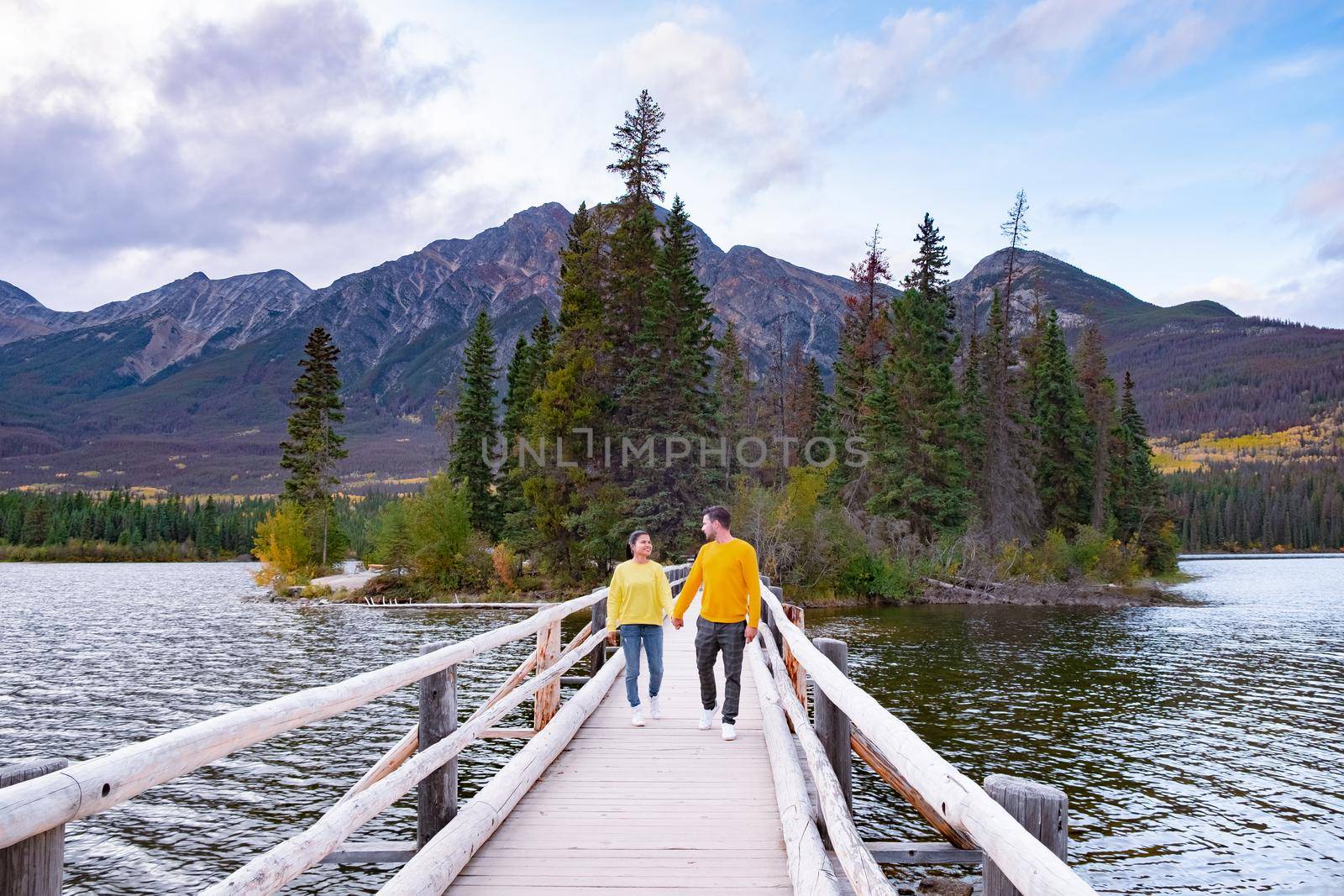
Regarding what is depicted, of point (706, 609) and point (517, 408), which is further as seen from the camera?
point (517, 408)

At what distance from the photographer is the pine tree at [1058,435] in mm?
58781

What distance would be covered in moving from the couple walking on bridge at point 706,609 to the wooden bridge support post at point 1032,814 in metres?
4.60

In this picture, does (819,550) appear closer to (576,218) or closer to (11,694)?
(576,218)

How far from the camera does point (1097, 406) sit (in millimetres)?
61219

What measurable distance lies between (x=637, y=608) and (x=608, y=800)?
2.63 m

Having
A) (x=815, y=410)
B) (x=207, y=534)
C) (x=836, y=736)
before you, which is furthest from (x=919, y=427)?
(x=207, y=534)

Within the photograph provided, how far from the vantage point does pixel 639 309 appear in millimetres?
42594

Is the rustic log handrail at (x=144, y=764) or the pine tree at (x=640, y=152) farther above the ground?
the pine tree at (x=640, y=152)

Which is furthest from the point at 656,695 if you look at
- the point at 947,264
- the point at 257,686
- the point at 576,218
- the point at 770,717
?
the point at 947,264

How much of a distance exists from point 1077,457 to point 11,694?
58954 millimetres

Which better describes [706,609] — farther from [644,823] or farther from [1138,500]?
[1138,500]

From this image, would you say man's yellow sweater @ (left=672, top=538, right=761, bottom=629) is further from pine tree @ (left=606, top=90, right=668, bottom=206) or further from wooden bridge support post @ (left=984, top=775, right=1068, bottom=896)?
pine tree @ (left=606, top=90, right=668, bottom=206)

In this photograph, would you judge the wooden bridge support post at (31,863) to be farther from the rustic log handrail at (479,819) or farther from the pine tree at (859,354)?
the pine tree at (859,354)

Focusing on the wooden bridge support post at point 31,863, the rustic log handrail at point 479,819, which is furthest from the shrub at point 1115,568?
the wooden bridge support post at point 31,863
